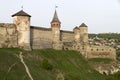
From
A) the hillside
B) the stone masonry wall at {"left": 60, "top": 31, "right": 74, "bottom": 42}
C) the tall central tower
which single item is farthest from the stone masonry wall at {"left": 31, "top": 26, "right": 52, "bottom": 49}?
the stone masonry wall at {"left": 60, "top": 31, "right": 74, "bottom": 42}

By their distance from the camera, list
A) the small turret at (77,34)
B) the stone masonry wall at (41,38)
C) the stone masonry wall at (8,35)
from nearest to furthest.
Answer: the stone masonry wall at (8,35) < the stone masonry wall at (41,38) < the small turret at (77,34)

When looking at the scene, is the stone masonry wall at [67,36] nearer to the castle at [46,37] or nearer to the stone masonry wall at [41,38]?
the castle at [46,37]

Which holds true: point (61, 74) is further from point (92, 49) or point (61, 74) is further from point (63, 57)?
point (92, 49)

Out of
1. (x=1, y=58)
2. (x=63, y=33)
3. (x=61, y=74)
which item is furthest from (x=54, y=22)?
(x=1, y=58)

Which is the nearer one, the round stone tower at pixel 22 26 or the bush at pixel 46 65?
the bush at pixel 46 65

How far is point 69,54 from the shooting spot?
6975 cm

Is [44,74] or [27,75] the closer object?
[27,75]

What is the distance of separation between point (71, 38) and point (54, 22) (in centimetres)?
772

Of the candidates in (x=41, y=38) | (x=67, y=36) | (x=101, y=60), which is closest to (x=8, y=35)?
(x=41, y=38)

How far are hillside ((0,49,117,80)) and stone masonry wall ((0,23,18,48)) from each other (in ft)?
9.41

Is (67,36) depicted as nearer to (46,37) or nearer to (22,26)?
(46,37)

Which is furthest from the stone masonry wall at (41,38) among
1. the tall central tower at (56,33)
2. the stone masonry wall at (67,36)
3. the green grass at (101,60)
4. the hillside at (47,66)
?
the green grass at (101,60)

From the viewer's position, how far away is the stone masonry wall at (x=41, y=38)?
66.1m

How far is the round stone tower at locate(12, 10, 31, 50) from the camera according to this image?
201ft
